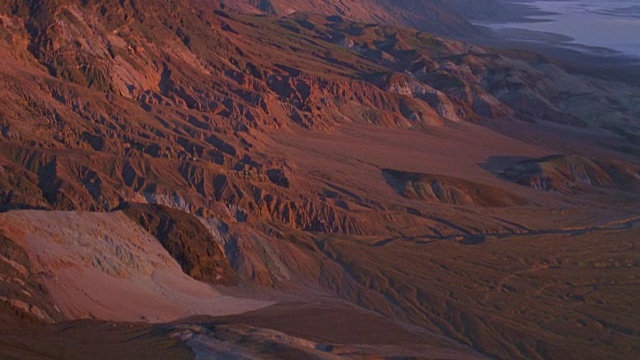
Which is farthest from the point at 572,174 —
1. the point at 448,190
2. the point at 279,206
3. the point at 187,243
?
the point at 187,243

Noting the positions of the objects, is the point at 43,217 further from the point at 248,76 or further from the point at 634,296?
the point at 248,76

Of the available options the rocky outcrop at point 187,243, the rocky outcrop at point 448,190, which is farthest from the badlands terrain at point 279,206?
the rocky outcrop at point 448,190

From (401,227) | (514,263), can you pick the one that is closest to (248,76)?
(401,227)

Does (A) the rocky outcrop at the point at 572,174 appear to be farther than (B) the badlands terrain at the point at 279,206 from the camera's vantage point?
Yes

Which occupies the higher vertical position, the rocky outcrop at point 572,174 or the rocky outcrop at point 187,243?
the rocky outcrop at point 187,243

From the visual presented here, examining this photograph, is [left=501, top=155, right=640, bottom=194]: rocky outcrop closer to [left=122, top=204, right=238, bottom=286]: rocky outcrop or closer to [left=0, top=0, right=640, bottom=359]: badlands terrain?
[left=0, top=0, right=640, bottom=359]: badlands terrain

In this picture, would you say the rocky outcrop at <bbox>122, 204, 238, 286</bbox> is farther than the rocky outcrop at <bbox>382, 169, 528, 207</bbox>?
No

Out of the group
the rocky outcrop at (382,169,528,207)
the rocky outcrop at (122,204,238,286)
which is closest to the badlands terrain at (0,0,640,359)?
the rocky outcrop at (122,204,238,286)

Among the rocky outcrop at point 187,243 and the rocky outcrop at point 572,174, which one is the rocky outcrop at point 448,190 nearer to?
the rocky outcrop at point 572,174

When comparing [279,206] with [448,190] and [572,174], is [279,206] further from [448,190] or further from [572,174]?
[572,174]
